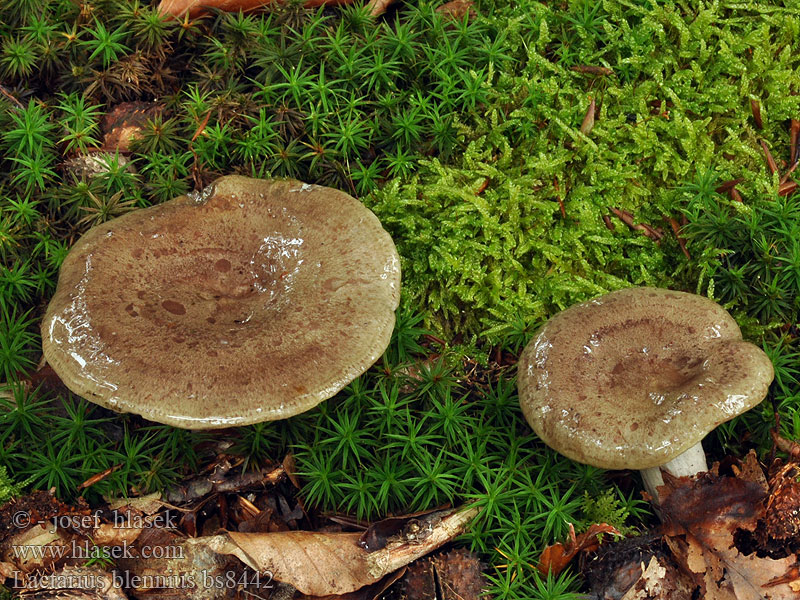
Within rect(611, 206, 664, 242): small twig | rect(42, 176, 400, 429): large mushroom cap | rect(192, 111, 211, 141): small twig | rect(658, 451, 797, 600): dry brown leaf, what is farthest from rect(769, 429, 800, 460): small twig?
Result: rect(192, 111, 211, 141): small twig

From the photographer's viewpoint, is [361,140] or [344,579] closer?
[344,579]

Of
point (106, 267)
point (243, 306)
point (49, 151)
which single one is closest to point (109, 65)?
point (49, 151)

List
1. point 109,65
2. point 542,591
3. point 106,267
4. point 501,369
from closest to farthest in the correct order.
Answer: point 542,591 → point 106,267 → point 501,369 → point 109,65

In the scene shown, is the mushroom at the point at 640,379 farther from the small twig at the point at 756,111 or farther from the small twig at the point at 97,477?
the small twig at the point at 97,477

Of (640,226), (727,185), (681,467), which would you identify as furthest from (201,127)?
(681,467)

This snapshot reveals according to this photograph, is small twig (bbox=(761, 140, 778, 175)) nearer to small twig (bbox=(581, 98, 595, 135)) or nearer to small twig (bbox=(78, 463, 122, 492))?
small twig (bbox=(581, 98, 595, 135))

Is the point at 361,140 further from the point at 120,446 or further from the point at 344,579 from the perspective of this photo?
the point at 344,579
